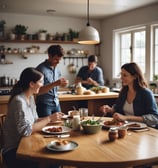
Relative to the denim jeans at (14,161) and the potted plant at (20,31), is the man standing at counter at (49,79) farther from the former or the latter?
the potted plant at (20,31)

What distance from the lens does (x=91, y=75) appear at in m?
4.96

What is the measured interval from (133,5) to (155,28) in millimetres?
604

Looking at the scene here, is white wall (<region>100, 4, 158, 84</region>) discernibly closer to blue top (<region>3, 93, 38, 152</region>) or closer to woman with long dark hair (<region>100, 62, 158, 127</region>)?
woman with long dark hair (<region>100, 62, 158, 127</region>)

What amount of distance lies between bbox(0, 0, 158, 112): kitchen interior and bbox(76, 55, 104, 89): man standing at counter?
41.3 inches

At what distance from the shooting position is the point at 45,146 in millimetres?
1850

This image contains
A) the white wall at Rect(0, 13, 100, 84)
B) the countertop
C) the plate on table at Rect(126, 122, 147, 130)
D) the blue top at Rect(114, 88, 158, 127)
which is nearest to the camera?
the plate on table at Rect(126, 122, 147, 130)

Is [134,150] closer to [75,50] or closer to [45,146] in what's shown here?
[45,146]

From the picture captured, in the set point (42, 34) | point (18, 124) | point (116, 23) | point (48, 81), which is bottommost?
point (18, 124)

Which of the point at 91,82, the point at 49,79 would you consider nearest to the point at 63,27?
the point at 91,82

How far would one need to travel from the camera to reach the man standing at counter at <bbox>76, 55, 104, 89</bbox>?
483cm

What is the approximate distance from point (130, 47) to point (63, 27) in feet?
5.39

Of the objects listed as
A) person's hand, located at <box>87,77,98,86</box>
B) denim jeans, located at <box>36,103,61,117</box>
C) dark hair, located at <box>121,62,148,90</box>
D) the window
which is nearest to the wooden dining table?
dark hair, located at <box>121,62,148,90</box>

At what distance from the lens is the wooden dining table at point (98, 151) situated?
160 centimetres

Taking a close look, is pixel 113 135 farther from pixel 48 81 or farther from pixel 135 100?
pixel 48 81
